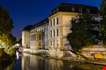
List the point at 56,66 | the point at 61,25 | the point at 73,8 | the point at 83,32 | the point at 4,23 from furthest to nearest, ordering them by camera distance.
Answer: the point at 73,8 < the point at 61,25 < the point at 83,32 < the point at 4,23 < the point at 56,66

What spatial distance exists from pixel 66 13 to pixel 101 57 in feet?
67.1

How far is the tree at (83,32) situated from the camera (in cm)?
6538

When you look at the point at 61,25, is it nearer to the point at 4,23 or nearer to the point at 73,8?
the point at 73,8

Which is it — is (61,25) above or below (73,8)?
below

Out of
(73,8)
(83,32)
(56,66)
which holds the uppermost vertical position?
(73,8)

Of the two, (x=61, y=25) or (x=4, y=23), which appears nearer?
(x=4, y=23)

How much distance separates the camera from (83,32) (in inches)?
2584

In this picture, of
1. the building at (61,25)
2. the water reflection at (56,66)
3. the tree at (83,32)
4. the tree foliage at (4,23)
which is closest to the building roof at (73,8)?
the building at (61,25)

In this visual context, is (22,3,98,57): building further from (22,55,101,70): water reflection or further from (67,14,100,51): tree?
(22,55,101,70): water reflection

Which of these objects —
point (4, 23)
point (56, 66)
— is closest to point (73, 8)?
point (4, 23)

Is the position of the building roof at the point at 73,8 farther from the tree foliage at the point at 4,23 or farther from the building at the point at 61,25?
the tree foliage at the point at 4,23

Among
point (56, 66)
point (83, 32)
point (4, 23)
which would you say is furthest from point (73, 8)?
point (56, 66)

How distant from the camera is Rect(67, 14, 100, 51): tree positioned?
65.4 metres

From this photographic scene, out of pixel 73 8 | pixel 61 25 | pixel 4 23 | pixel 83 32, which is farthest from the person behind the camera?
pixel 73 8
